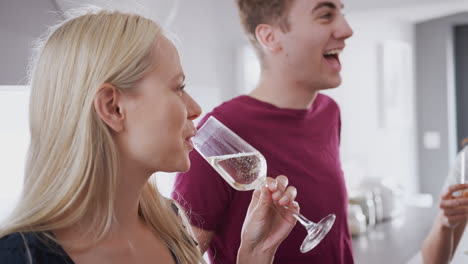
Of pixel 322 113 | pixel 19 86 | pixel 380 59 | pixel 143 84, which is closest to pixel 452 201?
pixel 322 113

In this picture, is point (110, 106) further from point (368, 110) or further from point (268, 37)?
point (368, 110)

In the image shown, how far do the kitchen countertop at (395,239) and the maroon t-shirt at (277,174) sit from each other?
92 cm

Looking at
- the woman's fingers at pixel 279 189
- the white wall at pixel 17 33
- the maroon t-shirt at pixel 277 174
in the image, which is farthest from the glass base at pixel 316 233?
the white wall at pixel 17 33

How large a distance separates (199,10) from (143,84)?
157 centimetres

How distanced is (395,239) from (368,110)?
121cm

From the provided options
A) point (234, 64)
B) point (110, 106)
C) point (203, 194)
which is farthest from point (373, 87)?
point (110, 106)

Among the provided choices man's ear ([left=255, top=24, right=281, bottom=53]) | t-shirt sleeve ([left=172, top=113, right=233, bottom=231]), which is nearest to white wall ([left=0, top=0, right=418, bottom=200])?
t-shirt sleeve ([left=172, top=113, right=233, bottom=231])

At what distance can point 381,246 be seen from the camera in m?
2.66

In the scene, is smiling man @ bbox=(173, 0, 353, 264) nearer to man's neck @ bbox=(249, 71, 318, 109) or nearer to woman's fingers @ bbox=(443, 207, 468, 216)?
man's neck @ bbox=(249, 71, 318, 109)

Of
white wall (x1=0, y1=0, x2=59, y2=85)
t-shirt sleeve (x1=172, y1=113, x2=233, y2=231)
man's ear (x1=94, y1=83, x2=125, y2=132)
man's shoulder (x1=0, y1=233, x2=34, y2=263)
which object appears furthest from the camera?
t-shirt sleeve (x1=172, y1=113, x2=233, y2=231)

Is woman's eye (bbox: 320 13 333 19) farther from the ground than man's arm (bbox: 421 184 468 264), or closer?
farther from the ground

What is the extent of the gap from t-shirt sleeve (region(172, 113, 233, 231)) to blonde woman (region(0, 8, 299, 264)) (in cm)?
34

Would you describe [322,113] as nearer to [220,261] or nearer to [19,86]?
[220,261]

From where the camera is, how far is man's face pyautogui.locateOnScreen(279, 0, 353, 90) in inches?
62.0
